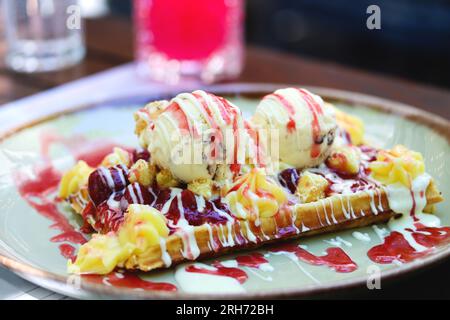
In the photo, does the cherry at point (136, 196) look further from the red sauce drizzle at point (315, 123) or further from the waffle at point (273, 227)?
the red sauce drizzle at point (315, 123)

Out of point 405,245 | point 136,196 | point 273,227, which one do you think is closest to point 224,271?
point 273,227

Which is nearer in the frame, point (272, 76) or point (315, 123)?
point (315, 123)

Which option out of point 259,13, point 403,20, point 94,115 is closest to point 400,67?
point 403,20

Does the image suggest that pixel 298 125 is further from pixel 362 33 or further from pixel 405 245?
pixel 362 33

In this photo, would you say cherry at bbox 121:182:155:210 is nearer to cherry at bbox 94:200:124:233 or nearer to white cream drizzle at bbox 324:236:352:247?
cherry at bbox 94:200:124:233
